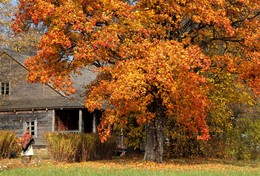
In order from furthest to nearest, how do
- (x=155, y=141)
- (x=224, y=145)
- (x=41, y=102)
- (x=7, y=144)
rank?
1. (x=41, y=102)
2. (x=224, y=145)
3. (x=7, y=144)
4. (x=155, y=141)

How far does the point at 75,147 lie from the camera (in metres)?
23.7

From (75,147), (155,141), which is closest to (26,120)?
(75,147)

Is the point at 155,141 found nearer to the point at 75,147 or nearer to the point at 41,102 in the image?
the point at 75,147

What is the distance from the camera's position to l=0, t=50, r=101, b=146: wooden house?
117 feet

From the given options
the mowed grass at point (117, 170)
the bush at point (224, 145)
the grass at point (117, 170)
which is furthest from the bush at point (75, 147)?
the bush at point (224, 145)

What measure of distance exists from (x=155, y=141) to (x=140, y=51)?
5.85m

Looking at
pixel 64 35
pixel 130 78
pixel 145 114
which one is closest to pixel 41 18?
pixel 64 35

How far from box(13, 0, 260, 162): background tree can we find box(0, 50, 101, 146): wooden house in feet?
42.9

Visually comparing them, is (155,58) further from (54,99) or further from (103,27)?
(54,99)

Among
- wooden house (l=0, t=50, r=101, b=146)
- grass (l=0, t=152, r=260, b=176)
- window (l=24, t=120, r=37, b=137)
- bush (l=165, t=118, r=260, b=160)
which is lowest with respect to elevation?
grass (l=0, t=152, r=260, b=176)

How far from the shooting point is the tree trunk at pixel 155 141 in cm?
2339

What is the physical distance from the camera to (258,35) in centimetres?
2136

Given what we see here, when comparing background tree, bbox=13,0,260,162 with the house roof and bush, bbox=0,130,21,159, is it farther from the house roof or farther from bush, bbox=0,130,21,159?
the house roof

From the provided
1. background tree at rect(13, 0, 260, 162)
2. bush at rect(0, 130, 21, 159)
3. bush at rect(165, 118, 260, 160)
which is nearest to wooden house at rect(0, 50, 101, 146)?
bush at rect(0, 130, 21, 159)
